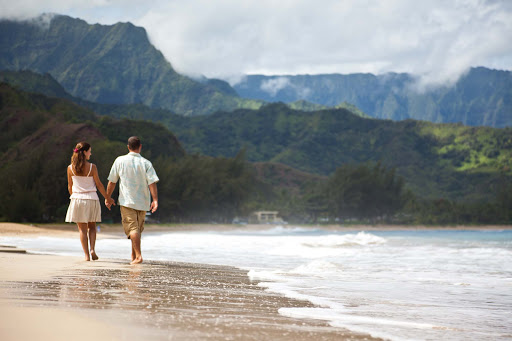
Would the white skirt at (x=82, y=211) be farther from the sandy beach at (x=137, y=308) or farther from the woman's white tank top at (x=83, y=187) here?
the sandy beach at (x=137, y=308)

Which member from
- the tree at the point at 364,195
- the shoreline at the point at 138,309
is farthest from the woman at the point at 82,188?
the tree at the point at 364,195

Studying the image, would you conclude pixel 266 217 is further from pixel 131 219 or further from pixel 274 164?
pixel 131 219

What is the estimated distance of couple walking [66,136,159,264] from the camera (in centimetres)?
795

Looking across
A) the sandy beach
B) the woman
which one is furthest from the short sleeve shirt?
the sandy beach

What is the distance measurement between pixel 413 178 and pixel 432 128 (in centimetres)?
2180

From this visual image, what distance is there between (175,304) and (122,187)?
350 centimetres

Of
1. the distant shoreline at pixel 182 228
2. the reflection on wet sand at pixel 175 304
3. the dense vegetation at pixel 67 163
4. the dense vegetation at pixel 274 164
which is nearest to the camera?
the reflection on wet sand at pixel 175 304

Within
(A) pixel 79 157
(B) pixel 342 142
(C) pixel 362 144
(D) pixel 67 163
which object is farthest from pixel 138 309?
(B) pixel 342 142

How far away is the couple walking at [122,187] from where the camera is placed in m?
7.95

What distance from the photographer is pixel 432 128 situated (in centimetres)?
15112

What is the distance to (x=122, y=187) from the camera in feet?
26.2

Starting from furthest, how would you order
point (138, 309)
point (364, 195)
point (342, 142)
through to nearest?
point (342, 142)
point (364, 195)
point (138, 309)

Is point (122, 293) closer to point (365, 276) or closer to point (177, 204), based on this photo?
point (365, 276)

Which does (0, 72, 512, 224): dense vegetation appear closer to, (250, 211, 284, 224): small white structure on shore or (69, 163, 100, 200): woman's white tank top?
(250, 211, 284, 224): small white structure on shore
